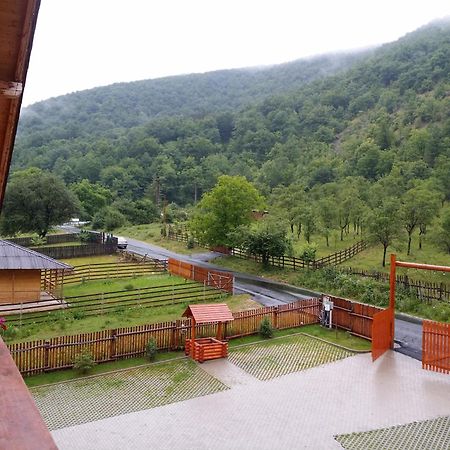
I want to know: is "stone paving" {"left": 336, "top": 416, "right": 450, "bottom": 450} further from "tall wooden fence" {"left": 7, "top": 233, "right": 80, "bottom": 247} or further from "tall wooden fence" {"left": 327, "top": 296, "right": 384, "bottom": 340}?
"tall wooden fence" {"left": 7, "top": 233, "right": 80, "bottom": 247}

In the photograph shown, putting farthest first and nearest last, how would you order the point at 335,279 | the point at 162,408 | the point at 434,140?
1. the point at 434,140
2. the point at 335,279
3. the point at 162,408

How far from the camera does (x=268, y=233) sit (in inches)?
1422


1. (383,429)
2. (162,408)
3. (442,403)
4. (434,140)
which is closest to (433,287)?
(442,403)

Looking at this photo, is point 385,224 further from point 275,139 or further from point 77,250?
point 275,139

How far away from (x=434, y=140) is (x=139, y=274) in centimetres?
5624

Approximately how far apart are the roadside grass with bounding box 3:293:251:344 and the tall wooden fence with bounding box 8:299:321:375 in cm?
339

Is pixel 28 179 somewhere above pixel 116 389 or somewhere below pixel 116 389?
above

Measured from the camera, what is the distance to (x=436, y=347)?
1642cm

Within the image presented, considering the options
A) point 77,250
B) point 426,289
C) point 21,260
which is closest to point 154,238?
point 77,250

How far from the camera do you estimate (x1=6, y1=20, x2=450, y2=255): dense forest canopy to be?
82.9m

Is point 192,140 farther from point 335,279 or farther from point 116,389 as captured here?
point 116,389

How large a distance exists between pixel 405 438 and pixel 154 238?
47.2m

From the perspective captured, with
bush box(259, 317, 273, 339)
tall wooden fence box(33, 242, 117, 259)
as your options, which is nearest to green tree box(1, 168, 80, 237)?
tall wooden fence box(33, 242, 117, 259)

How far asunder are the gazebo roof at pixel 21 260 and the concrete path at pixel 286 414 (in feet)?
44.4
